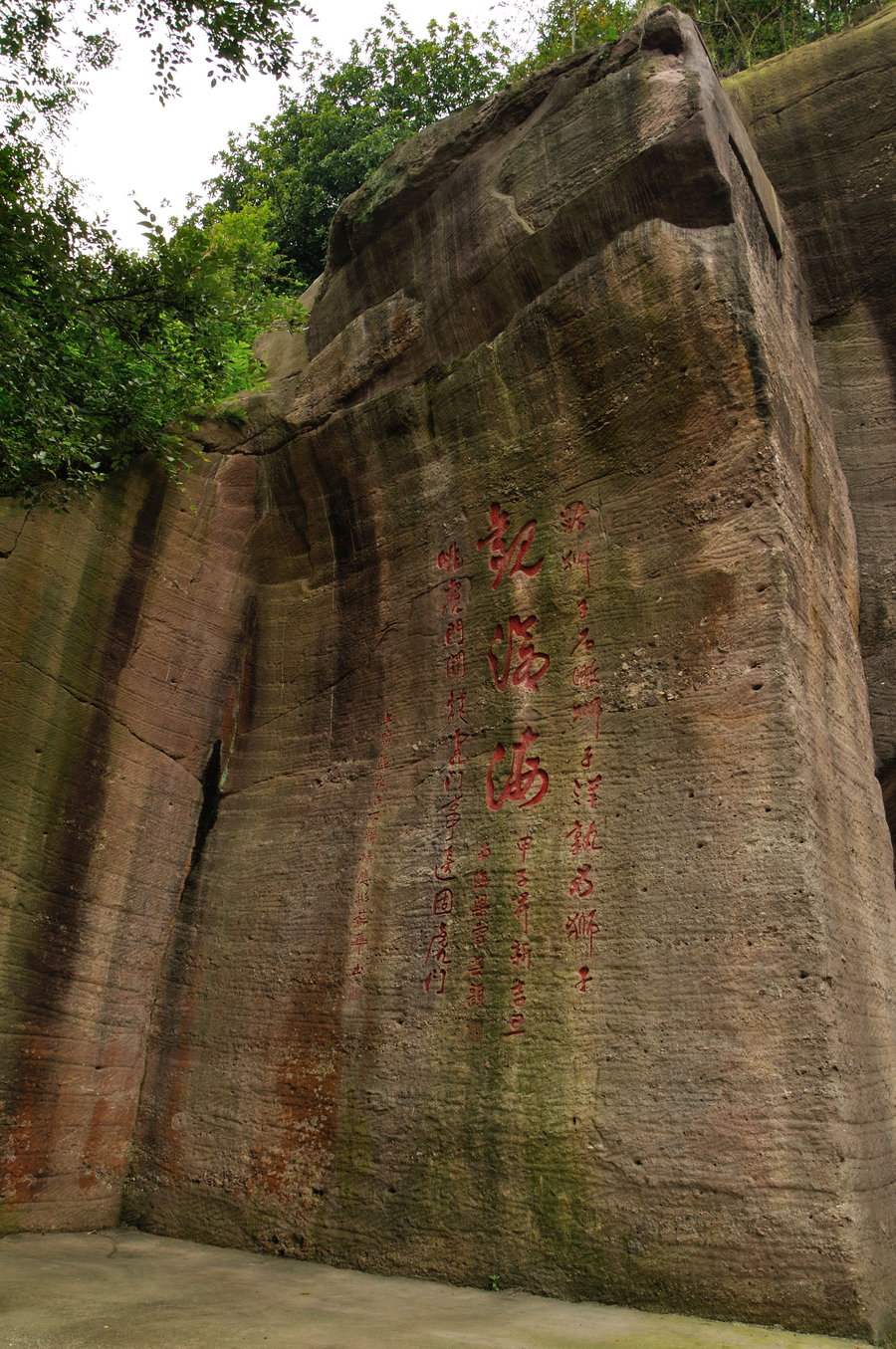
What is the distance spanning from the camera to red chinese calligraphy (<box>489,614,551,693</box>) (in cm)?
505

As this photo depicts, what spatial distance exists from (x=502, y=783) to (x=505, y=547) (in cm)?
139

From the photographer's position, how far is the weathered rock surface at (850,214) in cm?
634

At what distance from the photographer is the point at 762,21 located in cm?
955

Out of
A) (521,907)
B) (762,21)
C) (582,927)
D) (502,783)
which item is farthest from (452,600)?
(762,21)

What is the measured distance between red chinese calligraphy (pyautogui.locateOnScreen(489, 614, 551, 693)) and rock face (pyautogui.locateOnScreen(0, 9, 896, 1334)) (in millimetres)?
21

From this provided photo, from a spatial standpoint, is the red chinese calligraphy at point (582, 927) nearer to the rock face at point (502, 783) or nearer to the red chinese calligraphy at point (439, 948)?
the rock face at point (502, 783)

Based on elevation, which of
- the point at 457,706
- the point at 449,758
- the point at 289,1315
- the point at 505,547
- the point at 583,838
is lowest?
the point at 289,1315

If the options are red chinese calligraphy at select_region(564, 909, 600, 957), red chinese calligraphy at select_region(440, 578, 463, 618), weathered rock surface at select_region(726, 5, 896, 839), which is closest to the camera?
red chinese calligraphy at select_region(564, 909, 600, 957)

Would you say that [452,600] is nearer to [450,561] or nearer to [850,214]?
[450,561]

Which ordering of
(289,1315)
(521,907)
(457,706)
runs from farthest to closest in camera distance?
(457,706), (521,907), (289,1315)

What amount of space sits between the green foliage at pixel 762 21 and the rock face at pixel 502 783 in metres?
4.20

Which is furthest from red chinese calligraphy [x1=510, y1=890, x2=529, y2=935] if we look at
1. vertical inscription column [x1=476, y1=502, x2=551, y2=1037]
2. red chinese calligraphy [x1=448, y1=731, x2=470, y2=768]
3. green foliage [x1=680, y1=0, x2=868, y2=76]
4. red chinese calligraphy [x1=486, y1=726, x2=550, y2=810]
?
green foliage [x1=680, y1=0, x2=868, y2=76]

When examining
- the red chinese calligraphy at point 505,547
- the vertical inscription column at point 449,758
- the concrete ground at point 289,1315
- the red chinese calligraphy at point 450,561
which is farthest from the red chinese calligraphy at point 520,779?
the concrete ground at point 289,1315

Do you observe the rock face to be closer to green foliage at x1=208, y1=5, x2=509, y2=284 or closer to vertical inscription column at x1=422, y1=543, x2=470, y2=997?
vertical inscription column at x1=422, y1=543, x2=470, y2=997
